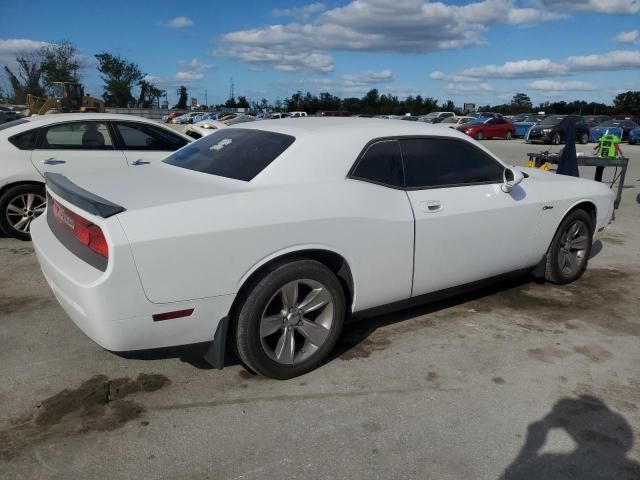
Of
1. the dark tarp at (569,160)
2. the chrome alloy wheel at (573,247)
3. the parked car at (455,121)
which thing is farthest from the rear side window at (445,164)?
the parked car at (455,121)

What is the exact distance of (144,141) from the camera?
22.9 ft

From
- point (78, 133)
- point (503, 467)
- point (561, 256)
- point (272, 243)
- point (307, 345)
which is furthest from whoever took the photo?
point (78, 133)

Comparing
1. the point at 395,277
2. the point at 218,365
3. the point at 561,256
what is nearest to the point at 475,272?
the point at 395,277

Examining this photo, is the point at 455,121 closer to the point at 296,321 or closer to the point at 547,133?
the point at 547,133

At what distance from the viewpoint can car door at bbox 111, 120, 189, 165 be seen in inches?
268

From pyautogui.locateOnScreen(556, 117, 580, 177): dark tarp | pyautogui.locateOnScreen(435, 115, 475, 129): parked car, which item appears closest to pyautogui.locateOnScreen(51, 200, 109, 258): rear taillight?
pyautogui.locateOnScreen(556, 117, 580, 177): dark tarp

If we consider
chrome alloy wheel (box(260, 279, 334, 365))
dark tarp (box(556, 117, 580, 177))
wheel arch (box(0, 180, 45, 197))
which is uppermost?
dark tarp (box(556, 117, 580, 177))

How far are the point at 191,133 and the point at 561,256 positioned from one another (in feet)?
20.2

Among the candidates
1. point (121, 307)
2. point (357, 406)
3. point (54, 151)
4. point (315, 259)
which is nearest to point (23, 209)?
point (54, 151)

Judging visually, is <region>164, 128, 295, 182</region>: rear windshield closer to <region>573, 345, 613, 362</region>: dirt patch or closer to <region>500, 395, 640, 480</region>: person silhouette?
<region>500, 395, 640, 480</region>: person silhouette

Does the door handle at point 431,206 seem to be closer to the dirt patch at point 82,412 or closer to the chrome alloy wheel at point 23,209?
the dirt patch at point 82,412

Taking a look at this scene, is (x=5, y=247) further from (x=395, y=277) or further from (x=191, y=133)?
(x=395, y=277)

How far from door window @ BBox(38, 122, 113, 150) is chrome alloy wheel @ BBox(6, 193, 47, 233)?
608 mm

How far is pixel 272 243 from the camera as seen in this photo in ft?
10.0
